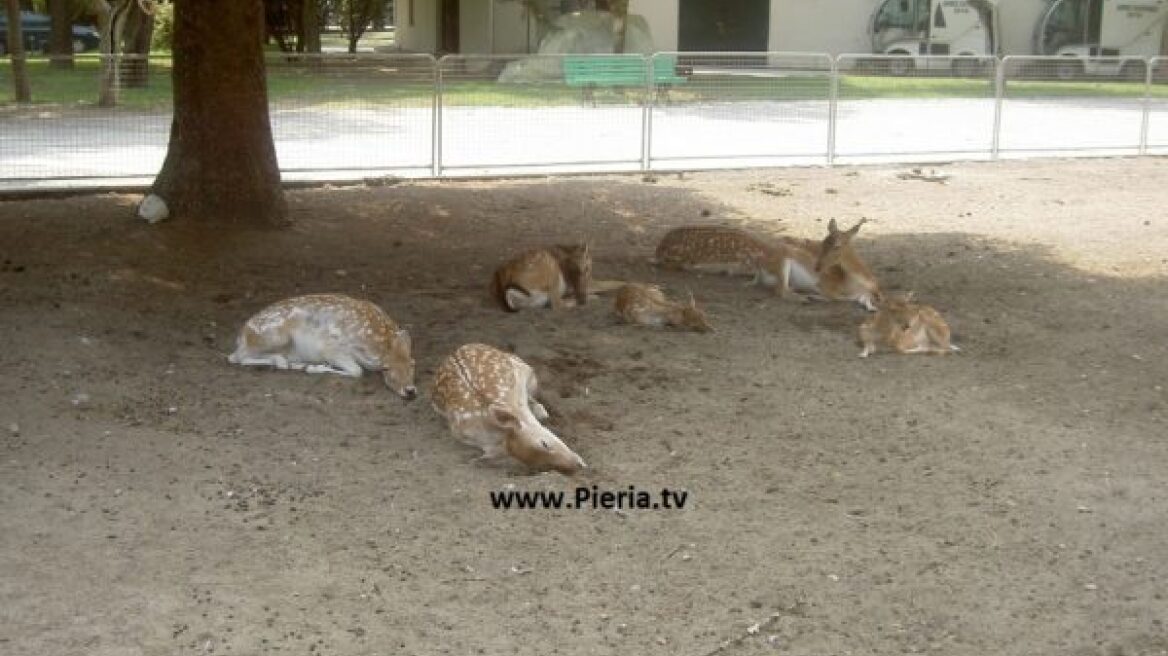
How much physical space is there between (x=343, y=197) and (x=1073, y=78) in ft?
40.2

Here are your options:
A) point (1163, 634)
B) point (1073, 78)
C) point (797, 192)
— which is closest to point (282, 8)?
point (1073, 78)

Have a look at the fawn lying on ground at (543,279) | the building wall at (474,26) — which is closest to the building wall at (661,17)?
the building wall at (474,26)

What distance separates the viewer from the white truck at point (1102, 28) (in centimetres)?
3909

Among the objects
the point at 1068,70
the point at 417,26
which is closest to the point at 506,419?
the point at 1068,70

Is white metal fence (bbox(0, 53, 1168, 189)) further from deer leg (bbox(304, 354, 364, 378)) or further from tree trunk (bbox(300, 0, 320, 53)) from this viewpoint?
tree trunk (bbox(300, 0, 320, 53))

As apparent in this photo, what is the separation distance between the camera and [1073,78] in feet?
73.2

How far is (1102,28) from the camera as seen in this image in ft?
129

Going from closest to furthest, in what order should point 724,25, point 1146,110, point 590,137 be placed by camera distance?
point 590,137 → point 1146,110 → point 724,25

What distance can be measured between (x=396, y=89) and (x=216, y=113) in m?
4.23

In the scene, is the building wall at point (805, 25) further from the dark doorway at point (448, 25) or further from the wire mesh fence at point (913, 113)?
the wire mesh fence at point (913, 113)

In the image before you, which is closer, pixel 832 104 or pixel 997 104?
pixel 832 104

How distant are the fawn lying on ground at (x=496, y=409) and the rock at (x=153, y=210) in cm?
546

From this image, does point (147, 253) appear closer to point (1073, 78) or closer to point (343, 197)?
point (343, 197)

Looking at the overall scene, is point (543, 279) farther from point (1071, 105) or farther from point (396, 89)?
point (1071, 105)
